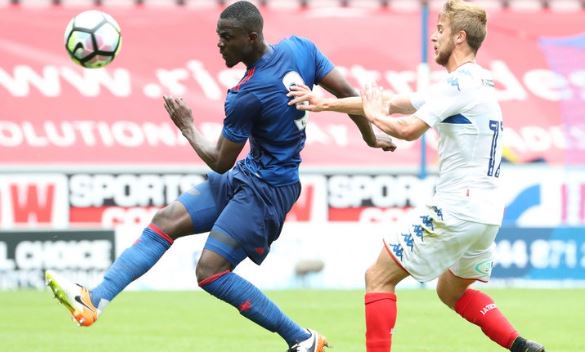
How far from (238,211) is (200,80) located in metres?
7.89

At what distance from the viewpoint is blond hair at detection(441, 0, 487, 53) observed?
6496 millimetres

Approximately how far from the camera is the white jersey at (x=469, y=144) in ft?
20.8

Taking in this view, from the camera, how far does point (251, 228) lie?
721 centimetres

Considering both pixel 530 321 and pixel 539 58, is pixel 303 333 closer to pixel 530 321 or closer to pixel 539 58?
pixel 530 321

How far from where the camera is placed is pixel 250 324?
10180 millimetres

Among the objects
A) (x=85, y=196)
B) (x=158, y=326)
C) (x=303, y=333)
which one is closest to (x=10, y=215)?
(x=85, y=196)

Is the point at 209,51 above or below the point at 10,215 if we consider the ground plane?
above

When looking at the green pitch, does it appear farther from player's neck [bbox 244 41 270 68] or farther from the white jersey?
player's neck [bbox 244 41 270 68]

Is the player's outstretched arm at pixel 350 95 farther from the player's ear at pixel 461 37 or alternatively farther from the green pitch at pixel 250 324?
the green pitch at pixel 250 324

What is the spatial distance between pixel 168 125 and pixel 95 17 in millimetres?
6752

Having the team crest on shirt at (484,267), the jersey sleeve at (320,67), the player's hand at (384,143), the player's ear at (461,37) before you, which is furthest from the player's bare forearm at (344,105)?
the team crest on shirt at (484,267)

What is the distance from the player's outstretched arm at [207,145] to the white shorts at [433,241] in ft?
3.65

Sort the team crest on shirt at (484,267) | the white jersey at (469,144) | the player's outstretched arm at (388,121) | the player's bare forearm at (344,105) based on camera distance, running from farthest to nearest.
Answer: the team crest on shirt at (484,267)
the player's bare forearm at (344,105)
the white jersey at (469,144)
the player's outstretched arm at (388,121)

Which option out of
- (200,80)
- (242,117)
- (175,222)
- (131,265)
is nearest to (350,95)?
(242,117)
